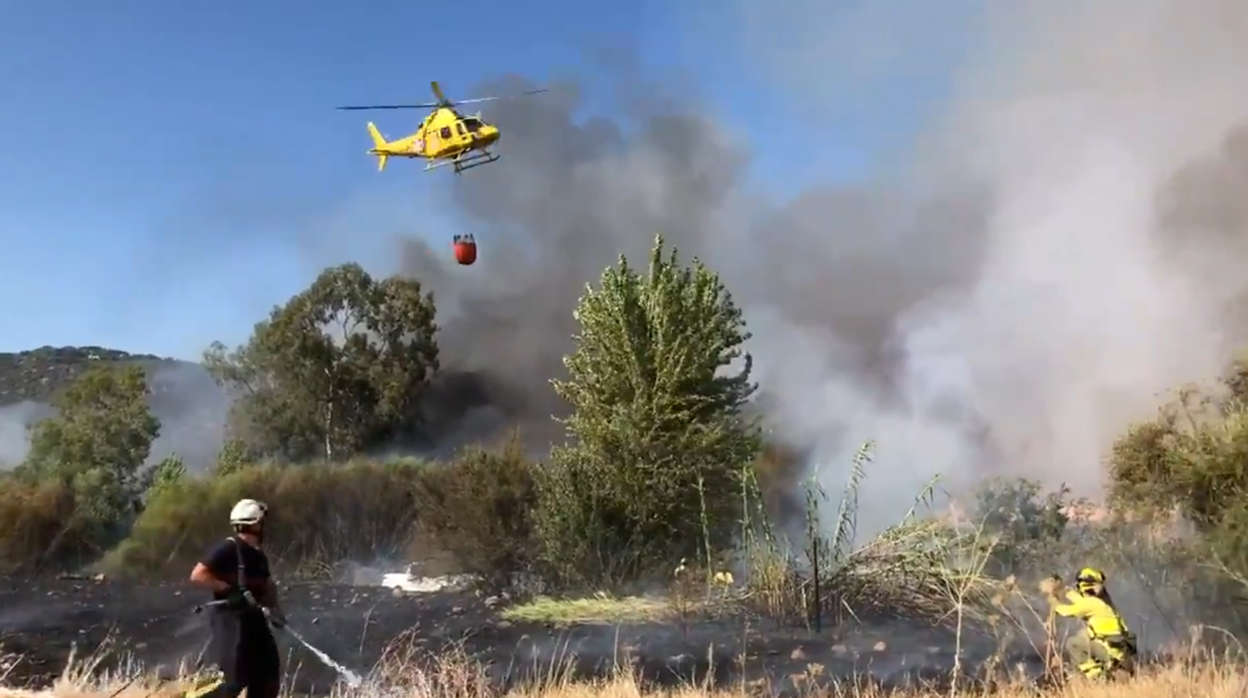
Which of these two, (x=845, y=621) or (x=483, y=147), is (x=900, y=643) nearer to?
(x=845, y=621)

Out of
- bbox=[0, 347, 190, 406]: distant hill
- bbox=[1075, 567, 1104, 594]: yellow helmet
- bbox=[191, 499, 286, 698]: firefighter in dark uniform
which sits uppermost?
bbox=[0, 347, 190, 406]: distant hill

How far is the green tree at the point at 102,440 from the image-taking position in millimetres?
34344

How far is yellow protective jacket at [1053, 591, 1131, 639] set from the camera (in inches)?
329

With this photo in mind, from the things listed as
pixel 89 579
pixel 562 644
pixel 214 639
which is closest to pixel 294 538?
pixel 89 579

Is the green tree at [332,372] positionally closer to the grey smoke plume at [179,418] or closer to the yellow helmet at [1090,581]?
the grey smoke plume at [179,418]

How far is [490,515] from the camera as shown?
1998 cm

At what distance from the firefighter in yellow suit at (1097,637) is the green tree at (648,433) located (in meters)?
9.13

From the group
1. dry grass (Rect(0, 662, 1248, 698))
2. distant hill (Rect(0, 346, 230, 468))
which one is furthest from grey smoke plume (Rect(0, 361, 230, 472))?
dry grass (Rect(0, 662, 1248, 698))

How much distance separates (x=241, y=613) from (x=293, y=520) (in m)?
23.2

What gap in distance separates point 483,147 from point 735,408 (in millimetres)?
7761

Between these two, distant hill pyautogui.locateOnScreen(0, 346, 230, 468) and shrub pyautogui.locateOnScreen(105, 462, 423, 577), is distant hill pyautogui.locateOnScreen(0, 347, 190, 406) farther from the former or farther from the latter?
shrub pyautogui.locateOnScreen(105, 462, 423, 577)

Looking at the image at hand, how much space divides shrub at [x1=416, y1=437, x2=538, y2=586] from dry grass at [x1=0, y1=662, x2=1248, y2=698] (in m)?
9.37

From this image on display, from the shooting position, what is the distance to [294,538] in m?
28.2

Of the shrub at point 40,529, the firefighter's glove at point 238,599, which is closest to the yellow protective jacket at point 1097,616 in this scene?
the firefighter's glove at point 238,599
